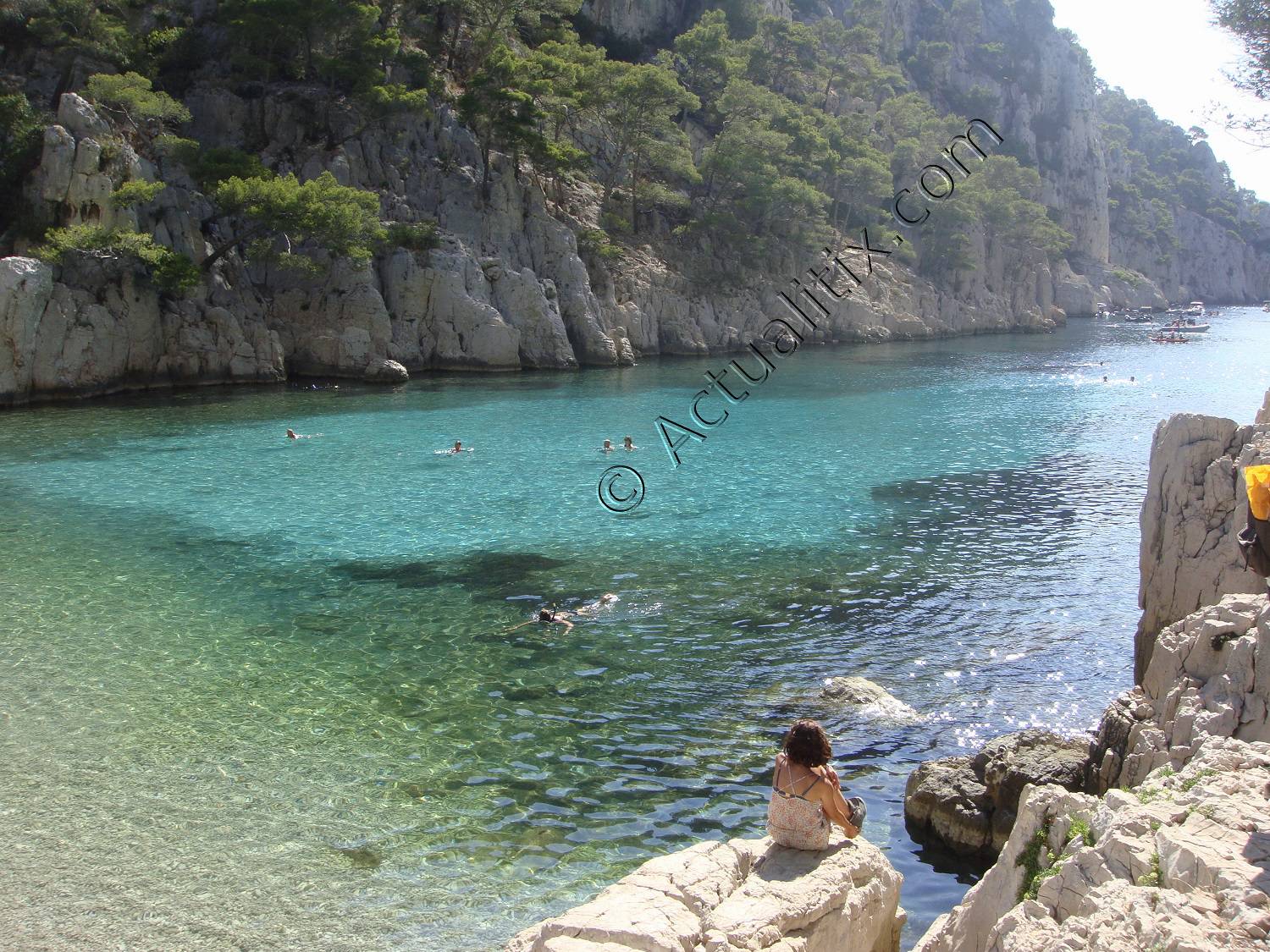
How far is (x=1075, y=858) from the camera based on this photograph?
5730mm

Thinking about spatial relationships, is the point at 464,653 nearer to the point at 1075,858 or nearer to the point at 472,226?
the point at 1075,858

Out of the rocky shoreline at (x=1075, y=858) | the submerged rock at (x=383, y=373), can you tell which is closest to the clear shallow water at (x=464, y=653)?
the rocky shoreline at (x=1075, y=858)

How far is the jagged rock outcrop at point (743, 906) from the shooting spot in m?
5.73

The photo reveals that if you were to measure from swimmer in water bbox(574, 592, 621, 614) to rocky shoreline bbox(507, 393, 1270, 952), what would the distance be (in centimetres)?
670

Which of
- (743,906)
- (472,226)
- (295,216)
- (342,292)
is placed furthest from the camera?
(472,226)

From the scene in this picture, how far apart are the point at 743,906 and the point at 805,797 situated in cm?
109

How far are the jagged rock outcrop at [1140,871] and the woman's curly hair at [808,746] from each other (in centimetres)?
133

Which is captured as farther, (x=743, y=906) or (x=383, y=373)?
(x=383, y=373)

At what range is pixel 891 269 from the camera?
77250mm

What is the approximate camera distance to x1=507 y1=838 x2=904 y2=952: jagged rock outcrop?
573 centimetres

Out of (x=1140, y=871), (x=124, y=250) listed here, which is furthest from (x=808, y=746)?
(x=124, y=250)

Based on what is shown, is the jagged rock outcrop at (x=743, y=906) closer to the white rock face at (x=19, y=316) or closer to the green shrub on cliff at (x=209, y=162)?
the white rock face at (x=19, y=316)

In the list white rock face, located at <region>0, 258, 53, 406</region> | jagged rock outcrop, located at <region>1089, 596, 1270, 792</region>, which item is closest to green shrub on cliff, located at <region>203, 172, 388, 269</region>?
white rock face, located at <region>0, 258, 53, 406</region>

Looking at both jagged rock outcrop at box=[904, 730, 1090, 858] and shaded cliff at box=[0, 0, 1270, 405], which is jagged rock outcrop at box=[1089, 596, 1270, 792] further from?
shaded cliff at box=[0, 0, 1270, 405]
